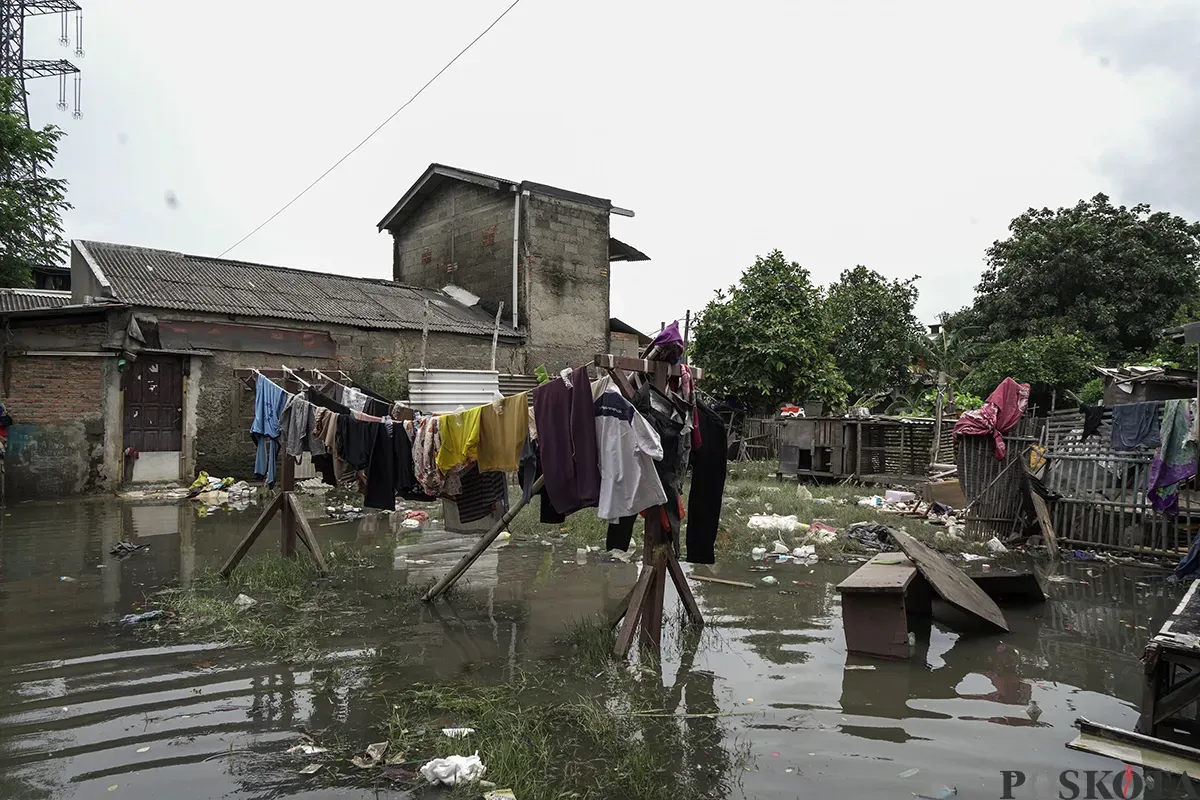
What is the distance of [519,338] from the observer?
19.4m

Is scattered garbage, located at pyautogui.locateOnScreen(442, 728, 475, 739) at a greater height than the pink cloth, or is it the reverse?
the pink cloth

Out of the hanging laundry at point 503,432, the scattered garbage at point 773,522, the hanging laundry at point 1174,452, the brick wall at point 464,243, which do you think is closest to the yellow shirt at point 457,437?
the hanging laundry at point 503,432

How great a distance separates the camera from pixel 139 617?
590 centimetres

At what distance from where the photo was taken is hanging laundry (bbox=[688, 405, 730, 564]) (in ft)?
18.3

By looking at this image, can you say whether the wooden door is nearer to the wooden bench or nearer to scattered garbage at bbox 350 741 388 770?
scattered garbage at bbox 350 741 388 770

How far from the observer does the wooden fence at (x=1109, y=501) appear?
28.9ft

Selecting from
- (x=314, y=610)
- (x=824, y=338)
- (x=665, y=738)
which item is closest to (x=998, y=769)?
(x=665, y=738)

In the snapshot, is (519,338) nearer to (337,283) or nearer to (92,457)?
(337,283)

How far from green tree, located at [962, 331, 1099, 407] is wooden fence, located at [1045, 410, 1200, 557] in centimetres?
1339

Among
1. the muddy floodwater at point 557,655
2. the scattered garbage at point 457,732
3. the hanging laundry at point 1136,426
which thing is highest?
the hanging laundry at point 1136,426

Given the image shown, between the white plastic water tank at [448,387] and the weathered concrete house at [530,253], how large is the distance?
3504 mm

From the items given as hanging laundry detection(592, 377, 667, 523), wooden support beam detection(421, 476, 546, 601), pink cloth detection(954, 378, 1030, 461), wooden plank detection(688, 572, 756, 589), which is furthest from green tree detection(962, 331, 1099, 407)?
hanging laundry detection(592, 377, 667, 523)

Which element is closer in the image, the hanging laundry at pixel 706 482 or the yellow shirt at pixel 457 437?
the hanging laundry at pixel 706 482

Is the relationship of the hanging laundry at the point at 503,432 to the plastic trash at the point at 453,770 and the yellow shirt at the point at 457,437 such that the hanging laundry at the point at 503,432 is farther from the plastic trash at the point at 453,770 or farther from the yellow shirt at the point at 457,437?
the plastic trash at the point at 453,770
